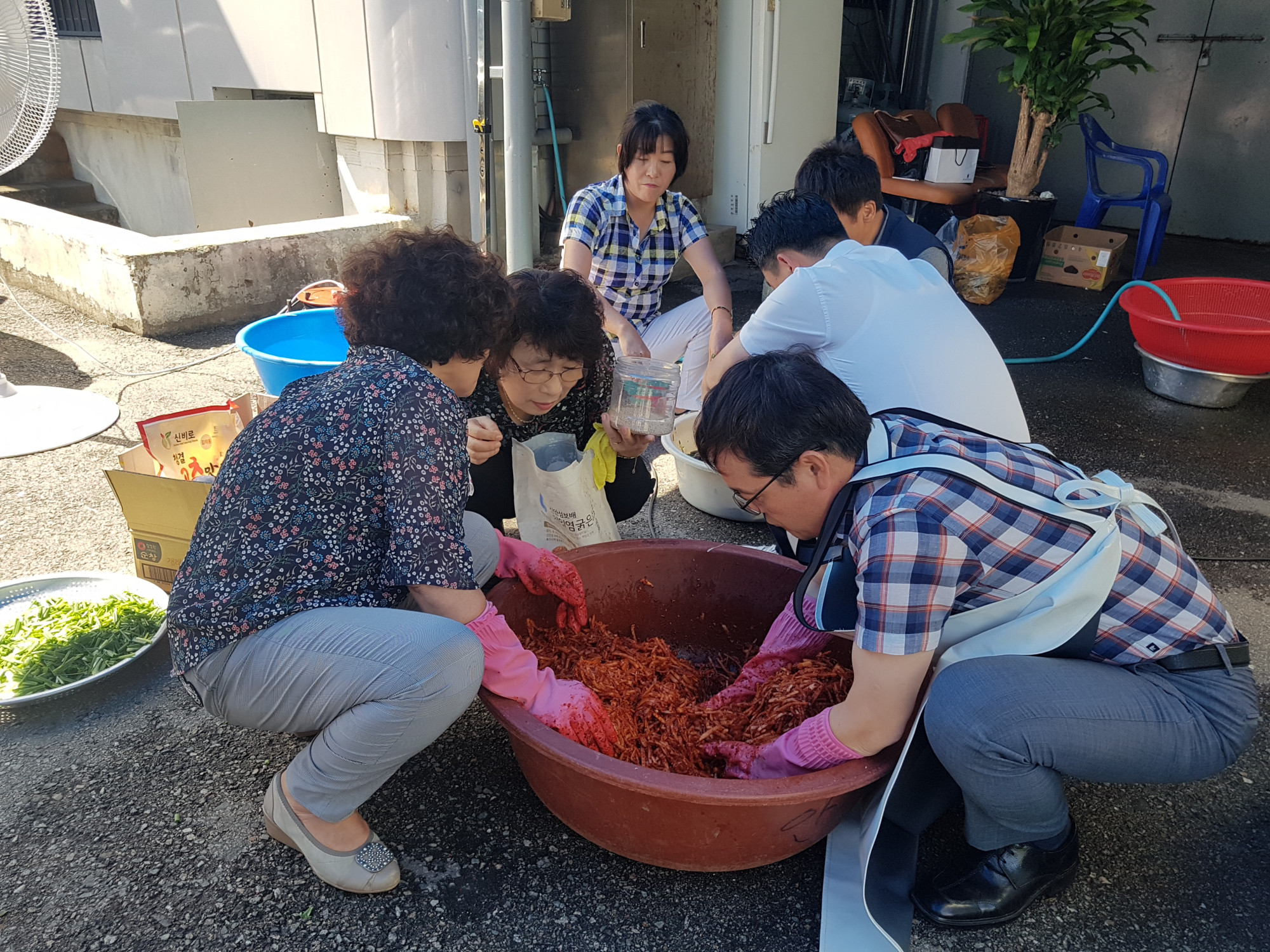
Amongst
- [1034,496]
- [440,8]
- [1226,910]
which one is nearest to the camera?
[1034,496]

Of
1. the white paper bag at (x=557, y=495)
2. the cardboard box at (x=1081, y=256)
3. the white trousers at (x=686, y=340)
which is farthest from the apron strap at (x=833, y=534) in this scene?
the cardboard box at (x=1081, y=256)

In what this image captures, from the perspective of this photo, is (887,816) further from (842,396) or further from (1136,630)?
(842,396)

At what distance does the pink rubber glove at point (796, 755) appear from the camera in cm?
161

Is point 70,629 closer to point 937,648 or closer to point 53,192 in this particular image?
point 937,648

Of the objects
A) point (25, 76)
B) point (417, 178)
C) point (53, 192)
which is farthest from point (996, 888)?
point (53, 192)

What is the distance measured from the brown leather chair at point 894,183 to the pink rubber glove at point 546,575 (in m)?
5.30

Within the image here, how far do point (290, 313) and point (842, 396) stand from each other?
273 centimetres

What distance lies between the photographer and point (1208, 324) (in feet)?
15.1

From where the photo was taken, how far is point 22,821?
6.35 ft

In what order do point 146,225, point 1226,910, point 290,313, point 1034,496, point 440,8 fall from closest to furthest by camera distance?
point 1034,496, point 1226,910, point 290,313, point 440,8, point 146,225

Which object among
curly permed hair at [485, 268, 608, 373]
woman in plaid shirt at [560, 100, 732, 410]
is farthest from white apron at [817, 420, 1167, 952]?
woman in plaid shirt at [560, 100, 732, 410]

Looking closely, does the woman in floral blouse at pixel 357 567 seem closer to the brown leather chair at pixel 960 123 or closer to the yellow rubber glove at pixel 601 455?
the yellow rubber glove at pixel 601 455

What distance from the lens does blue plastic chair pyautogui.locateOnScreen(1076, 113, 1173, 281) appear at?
655 centimetres

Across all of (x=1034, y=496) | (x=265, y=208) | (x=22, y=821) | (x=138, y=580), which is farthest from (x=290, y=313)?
(x=265, y=208)
